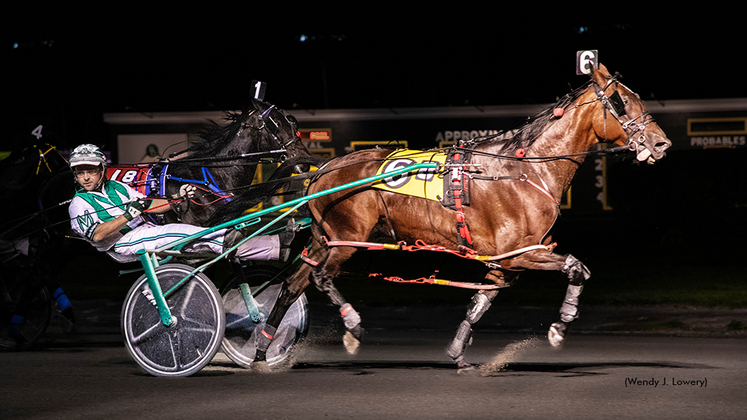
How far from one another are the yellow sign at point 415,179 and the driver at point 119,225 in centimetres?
110

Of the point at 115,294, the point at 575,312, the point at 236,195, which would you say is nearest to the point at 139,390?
the point at 236,195

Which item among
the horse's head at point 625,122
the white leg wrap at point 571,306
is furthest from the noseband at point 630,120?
the white leg wrap at point 571,306

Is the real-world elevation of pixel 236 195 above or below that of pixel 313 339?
above

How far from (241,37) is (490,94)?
34.2 feet

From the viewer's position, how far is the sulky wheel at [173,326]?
6449 millimetres

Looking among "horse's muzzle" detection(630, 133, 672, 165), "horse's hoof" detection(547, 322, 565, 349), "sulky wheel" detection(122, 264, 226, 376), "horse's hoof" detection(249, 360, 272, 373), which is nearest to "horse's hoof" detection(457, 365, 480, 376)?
"horse's hoof" detection(547, 322, 565, 349)

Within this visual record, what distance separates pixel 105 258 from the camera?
56.9 feet

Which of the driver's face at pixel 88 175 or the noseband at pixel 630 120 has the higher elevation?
the noseband at pixel 630 120

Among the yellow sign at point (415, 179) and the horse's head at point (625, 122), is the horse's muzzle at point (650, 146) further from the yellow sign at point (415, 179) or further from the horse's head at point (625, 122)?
the yellow sign at point (415, 179)

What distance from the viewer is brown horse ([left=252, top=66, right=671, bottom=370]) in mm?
6301

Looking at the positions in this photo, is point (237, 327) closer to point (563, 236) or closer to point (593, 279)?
point (593, 279)

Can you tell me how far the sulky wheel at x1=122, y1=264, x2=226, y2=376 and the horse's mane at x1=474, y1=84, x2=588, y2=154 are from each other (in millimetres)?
2643

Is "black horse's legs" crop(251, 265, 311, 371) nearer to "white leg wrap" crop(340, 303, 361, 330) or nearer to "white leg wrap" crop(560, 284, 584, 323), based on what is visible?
"white leg wrap" crop(340, 303, 361, 330)

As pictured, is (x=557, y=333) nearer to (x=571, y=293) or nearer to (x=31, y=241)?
(x=571, y=293)
